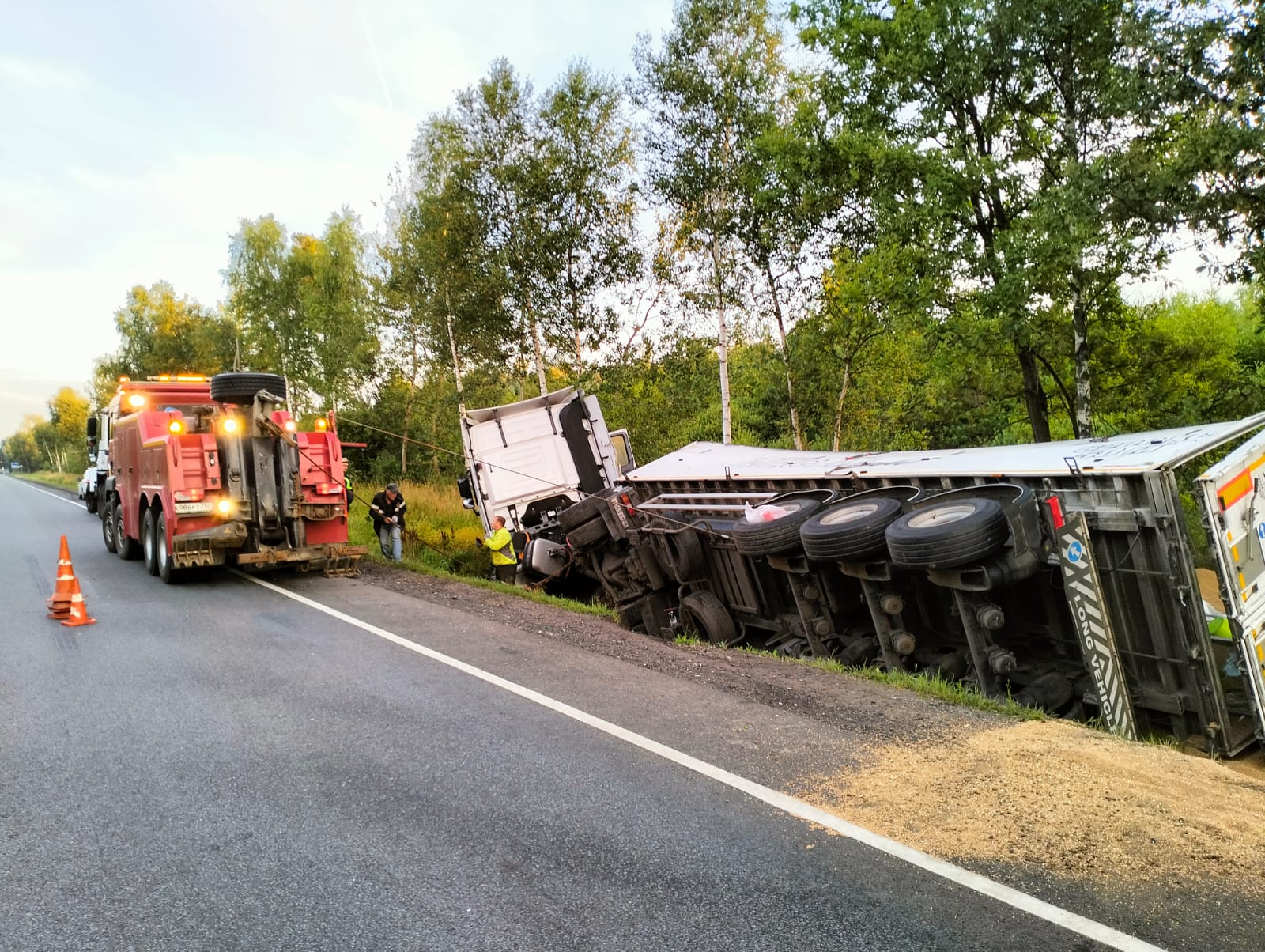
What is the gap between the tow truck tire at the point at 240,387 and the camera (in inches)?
419

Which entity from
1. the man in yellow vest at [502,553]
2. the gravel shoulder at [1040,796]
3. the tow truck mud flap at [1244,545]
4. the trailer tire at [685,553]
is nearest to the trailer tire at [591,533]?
the trailer tire at [685,553]

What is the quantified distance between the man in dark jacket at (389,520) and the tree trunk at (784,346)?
841 centimetres

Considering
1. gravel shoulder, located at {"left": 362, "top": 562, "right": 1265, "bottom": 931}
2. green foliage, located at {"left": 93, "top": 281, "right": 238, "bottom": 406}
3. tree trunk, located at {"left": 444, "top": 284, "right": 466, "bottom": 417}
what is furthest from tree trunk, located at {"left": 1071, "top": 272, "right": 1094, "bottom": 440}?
green foliage, located at {"left": 93, "top": 281, "right": 238, "bottom": 406}

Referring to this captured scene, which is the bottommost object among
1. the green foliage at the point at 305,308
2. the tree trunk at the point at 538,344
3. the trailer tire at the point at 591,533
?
the trailer tire at the point at 591,533

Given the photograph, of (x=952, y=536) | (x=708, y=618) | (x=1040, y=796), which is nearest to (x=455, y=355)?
(x=708, y=618)

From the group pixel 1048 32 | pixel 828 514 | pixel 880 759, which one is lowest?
pixel 880 759

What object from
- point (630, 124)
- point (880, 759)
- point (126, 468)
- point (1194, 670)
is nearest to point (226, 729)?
point (880, 759)

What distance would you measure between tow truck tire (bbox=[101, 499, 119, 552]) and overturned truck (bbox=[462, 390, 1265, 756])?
947 cm

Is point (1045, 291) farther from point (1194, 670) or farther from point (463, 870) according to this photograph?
point (463, 870)

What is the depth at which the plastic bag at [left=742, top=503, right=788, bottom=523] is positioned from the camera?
759cm

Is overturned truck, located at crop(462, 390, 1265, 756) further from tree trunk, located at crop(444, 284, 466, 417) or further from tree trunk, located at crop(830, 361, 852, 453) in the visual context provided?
tree trunk, located at crop(444, 284, 466, 417)

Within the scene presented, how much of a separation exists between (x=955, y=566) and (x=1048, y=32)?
1147cm

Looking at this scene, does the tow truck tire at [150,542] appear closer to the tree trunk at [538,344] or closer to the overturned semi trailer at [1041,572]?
the overturned semi trailer at [1041,572]

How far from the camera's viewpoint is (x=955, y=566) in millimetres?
5816
